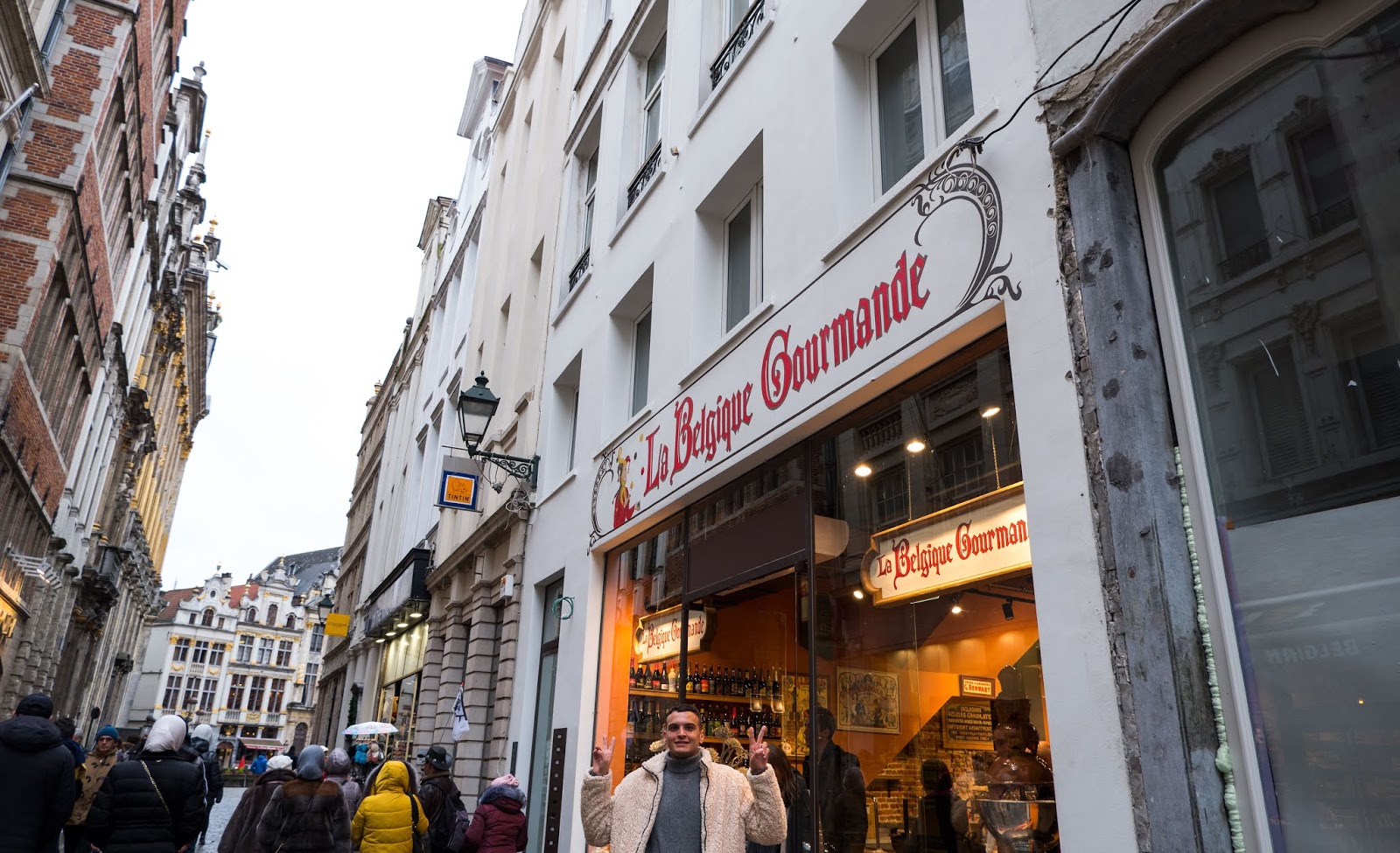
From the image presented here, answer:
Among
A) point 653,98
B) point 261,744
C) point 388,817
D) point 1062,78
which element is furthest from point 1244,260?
point 261,744

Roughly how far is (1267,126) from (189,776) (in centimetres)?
807

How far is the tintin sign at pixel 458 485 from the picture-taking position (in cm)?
1512

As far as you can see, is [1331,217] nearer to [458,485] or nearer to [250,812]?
[250,812]

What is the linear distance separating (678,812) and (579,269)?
10.0 meters

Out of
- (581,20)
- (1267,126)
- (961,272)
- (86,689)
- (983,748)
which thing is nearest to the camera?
(1267,126)

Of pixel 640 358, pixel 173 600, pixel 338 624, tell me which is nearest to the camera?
pixel 640 358

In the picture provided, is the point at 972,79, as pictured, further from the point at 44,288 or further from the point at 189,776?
the point at 44,288

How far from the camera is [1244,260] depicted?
369 cm

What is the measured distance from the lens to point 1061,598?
4.03 metres

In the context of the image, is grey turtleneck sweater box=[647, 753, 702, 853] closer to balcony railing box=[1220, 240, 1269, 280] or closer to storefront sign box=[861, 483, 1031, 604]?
storefront sign box=[861, 483, 1031, 604]

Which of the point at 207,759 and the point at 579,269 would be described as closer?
the point at 579,269

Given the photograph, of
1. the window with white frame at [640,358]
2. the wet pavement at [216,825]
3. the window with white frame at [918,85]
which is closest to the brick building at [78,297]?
the wet pavement at [216,825]

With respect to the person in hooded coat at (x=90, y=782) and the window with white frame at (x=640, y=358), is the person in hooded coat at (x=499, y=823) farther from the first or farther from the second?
the window with white frame at (x=640, y=358)

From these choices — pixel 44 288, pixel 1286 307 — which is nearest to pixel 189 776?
pixel 1286 307
